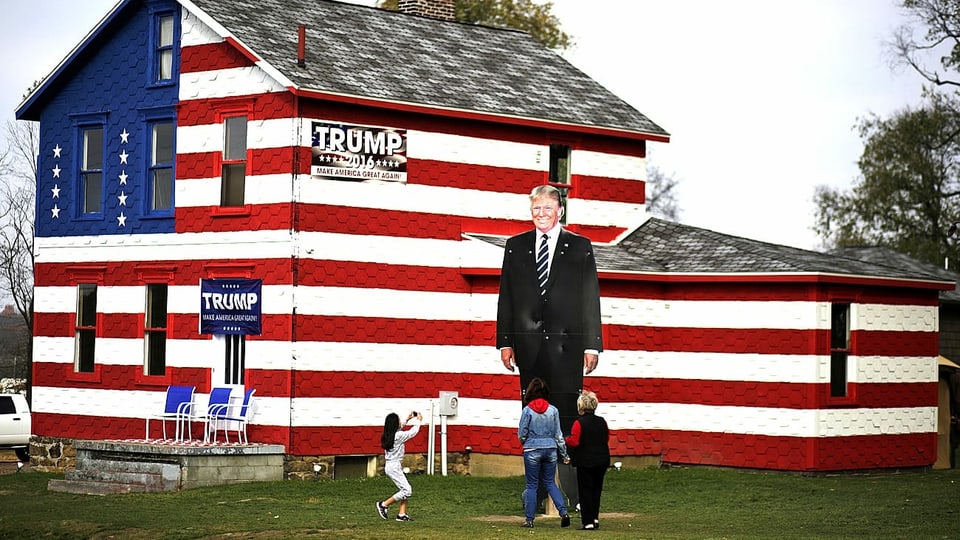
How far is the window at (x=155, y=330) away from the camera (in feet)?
106

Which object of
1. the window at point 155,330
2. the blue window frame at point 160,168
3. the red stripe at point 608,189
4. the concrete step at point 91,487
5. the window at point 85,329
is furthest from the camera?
the red stripe at point 608,189

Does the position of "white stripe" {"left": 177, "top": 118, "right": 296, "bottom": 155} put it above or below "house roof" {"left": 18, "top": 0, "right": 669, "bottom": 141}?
below

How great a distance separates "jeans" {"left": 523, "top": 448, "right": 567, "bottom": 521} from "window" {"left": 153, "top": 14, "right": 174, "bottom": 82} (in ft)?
45.1

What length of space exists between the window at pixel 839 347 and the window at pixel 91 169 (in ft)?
48.3

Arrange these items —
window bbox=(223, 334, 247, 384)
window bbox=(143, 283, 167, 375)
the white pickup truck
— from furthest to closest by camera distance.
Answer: the white pickup truck
window bbox=(143, 283, 167, 375)
window bbox=(223, 334, 247, 384)

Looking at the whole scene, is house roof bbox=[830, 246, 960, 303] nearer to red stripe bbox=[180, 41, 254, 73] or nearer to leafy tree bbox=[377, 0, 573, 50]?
leafy tree bbox=[377, 0, 573, 50]

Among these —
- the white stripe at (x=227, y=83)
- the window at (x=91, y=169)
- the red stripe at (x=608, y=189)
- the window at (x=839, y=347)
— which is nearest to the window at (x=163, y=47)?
the white stripe at (x=227, y=83)

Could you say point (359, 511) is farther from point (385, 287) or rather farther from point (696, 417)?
point (696, 417)

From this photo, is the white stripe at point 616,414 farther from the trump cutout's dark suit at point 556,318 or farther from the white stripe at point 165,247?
the trump cutout's dark suit at point 556,318

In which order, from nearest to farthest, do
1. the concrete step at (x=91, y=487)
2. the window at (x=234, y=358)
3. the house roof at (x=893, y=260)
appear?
1. the concrete step at (x=91, y=487)
2. the window at (x=234, y=358)
3. the house roof at (x=893, y=260)

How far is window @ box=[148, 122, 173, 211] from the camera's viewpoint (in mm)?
32406

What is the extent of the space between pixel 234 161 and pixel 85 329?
17.7 ft

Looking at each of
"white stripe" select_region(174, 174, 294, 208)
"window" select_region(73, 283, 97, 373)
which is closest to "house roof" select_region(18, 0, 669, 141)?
"white stripe" select_region(174, 174, 294, 208)

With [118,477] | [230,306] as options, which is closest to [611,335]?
[230,306]
